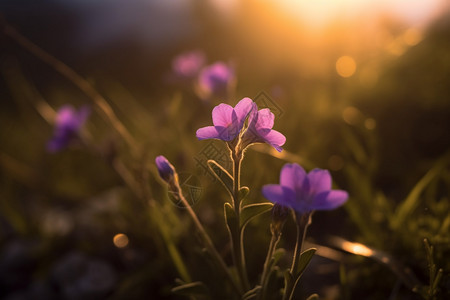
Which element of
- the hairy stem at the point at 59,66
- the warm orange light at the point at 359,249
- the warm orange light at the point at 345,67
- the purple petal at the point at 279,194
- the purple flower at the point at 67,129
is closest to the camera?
the purple petal at the point at 279,194

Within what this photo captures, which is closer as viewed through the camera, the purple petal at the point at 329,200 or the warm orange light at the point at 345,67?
the purple petal at the point at 329,200

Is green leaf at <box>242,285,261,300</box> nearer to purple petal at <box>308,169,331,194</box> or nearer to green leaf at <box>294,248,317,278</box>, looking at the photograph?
green leaf at <box>294,248,317,278</box>

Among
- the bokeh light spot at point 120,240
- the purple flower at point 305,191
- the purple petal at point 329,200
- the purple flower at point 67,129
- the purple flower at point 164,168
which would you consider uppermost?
the purple flower at point 67,129

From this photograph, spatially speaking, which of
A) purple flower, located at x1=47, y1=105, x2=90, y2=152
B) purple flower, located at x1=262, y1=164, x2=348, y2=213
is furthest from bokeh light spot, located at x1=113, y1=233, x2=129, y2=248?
purple flower, located at x1=262, y1=164, x2=348, y2=213

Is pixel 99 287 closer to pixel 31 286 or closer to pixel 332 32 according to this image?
pixel 31 286

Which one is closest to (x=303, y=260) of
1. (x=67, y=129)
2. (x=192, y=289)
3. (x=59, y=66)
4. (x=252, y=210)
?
(x=252, y=210)

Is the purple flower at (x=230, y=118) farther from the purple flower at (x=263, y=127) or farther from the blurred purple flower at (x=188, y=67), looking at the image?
the blurred purple flower at (x=188, y=67)

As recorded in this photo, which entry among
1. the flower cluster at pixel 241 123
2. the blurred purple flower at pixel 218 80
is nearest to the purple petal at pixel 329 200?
the flower cluster at pixel 241 123

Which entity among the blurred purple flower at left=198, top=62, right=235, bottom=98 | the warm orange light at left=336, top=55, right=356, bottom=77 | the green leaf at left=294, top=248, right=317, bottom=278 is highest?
the blurred purple flower at left=198, top=62, right=235, bottom=98
